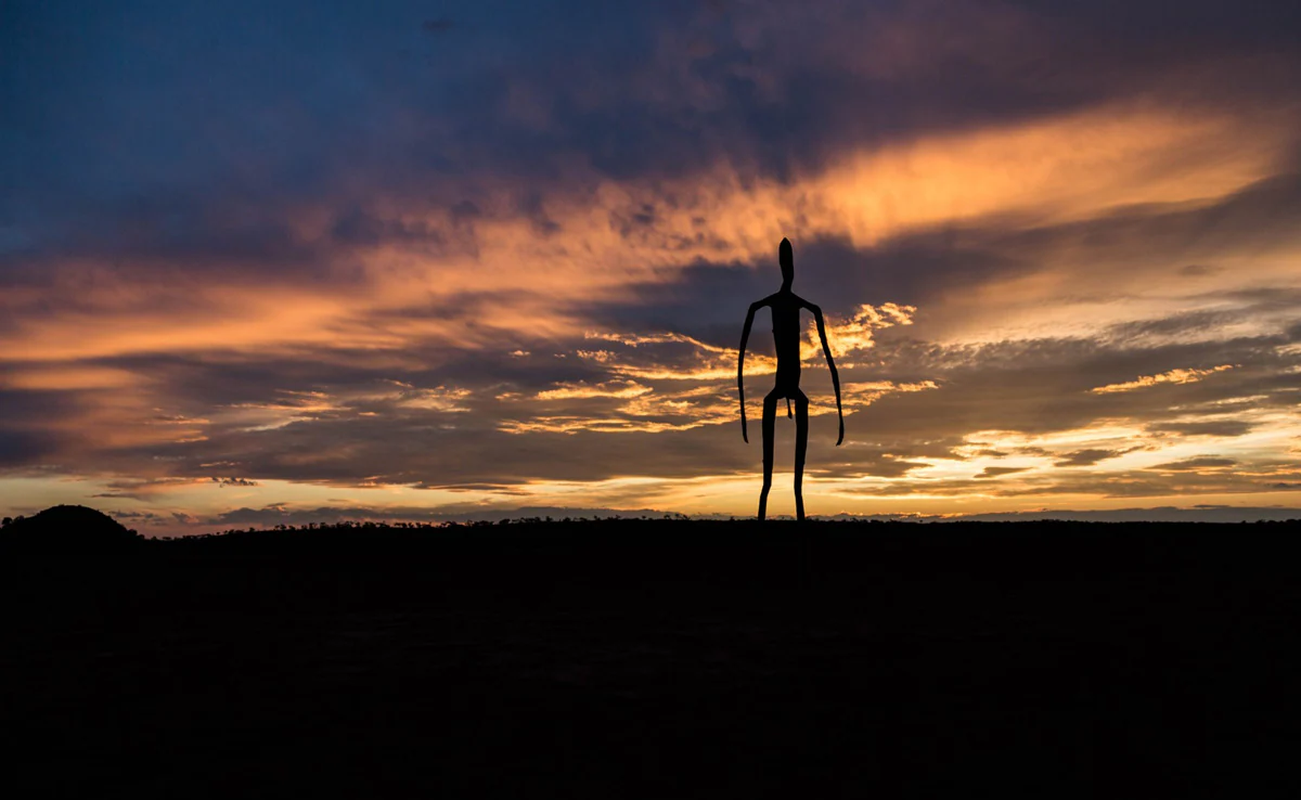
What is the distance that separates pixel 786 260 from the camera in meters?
12.6

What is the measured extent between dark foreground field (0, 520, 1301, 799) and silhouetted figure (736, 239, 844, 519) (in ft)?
3.09

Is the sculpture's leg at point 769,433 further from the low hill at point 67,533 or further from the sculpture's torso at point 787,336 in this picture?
the low hill at point 67,533

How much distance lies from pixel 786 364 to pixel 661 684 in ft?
22.0

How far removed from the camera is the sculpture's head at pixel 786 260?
12602mm

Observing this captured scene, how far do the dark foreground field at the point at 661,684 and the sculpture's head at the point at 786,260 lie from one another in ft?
11.6

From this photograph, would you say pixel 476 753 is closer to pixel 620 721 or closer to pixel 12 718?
pixel 620 721

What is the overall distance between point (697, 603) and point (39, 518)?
77.5 ft

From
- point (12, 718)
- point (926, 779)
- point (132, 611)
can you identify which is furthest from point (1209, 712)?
point (132, 611)

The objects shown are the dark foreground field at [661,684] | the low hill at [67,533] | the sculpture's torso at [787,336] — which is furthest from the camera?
the low hill at [67,533]

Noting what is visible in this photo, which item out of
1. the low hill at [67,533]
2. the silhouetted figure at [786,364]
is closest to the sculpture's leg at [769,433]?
the silhouetted figure at [786,364]

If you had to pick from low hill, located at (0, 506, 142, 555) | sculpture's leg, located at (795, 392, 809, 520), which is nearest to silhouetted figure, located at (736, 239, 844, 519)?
sculpture's leg, located at (795, 392, 809, 520)

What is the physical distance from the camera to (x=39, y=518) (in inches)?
1027

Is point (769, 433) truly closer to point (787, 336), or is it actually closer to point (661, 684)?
point (787, 336)

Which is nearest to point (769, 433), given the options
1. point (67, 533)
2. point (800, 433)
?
point (800, 433)
